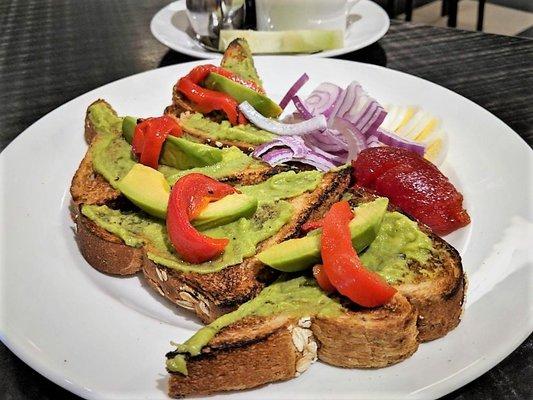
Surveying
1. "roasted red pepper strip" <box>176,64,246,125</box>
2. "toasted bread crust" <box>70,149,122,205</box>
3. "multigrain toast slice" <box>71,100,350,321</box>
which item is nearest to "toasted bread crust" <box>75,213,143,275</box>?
"multigrain toast slice" <box>71,100,350,321</box>

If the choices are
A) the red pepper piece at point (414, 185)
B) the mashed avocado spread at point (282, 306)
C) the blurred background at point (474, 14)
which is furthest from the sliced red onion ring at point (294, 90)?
the blurred background at point (474, 14)

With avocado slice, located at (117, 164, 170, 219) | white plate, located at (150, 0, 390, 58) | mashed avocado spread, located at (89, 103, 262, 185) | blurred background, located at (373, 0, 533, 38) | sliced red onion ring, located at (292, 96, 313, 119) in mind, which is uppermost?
avocado slice, located at (117, 164, 170, 219)

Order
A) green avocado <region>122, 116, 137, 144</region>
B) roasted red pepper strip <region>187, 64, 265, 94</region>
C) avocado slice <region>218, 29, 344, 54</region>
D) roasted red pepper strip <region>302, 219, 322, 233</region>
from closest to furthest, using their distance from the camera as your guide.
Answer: roasted red pepper strip <region>302, 219, 322, 233</region> → green avocado <region>122, 116, 137, 144</region> → roasted red pepper strip <region>187, 64, 265, 94</region> → avocado slice <region>218, 29, 344, 54</region>

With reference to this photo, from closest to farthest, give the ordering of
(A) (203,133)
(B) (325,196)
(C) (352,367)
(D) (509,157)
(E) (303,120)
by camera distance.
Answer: (C) (352,367) → (B) (325,196) → (D) (509,157) → (A) (203,133) → (E) (303,120)

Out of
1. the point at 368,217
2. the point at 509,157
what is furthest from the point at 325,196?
the point at 509,157

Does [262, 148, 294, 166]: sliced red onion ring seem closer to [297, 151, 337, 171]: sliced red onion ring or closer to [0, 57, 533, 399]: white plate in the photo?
[297, 151, 337, 171]: sliced red onion ring

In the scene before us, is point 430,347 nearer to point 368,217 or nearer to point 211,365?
point 368,217
